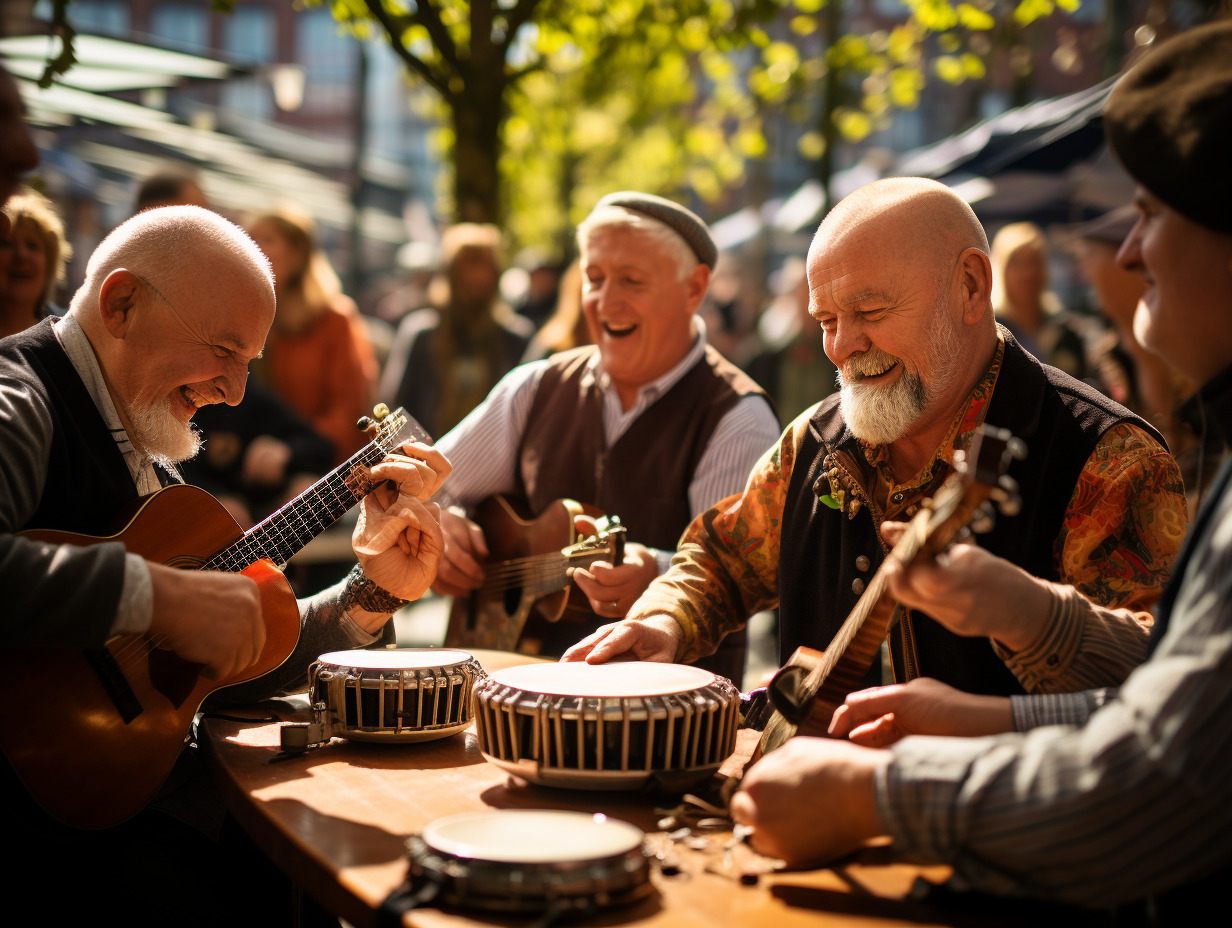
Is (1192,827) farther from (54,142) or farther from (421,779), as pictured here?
(54,142)

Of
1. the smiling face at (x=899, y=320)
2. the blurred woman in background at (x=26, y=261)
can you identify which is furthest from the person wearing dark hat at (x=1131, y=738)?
the blurred woman in background at (x=26, y=261)

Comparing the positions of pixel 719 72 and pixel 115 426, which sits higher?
pixel 719 72

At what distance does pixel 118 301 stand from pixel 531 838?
1.70 m

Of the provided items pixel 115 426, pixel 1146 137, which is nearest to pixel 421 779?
pixel 115 426

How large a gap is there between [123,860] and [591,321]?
2464mm

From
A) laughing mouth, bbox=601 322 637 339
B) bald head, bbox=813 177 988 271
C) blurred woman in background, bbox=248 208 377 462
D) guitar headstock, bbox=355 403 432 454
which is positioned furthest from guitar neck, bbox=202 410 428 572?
blurred woman in background, bbox=248 208 377 462

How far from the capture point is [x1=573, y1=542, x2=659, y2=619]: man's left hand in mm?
3273

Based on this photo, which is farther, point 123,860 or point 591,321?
point 591,321

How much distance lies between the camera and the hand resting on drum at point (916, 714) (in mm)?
1817

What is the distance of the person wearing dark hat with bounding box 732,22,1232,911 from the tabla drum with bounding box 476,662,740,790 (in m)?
0.29

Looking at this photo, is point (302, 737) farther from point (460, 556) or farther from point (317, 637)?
point (460, 556)

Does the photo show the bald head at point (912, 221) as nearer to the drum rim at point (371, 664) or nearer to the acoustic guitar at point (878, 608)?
the acoustic guitar at point (878, 608)

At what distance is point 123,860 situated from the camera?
7.54ft

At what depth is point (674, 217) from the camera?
4.05 meters
